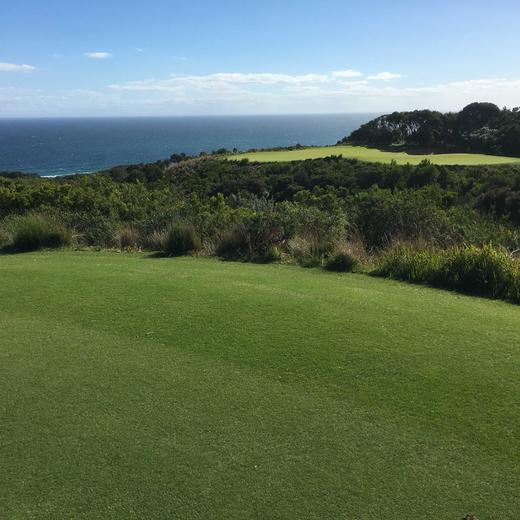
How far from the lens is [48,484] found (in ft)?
9.42

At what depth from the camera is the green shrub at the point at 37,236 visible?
959 cm

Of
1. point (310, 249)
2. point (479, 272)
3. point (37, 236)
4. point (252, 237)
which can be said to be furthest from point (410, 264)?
point (37, 236)

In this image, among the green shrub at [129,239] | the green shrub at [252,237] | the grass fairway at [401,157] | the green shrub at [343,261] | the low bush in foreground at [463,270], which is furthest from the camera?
the grass fairway at [401,157]

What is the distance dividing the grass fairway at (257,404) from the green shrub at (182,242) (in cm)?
303

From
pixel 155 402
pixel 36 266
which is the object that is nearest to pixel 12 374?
→ pixel 155 402

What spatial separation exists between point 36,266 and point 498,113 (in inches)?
2066

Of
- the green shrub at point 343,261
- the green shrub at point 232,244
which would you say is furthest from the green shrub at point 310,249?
the green shrub at point 232,244

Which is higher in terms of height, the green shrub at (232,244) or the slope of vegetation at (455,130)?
the slope of vegetation at (455,130)

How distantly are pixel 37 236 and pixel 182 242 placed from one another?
2.78 meters

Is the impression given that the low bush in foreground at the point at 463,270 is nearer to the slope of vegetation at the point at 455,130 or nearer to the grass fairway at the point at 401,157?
the grass fairway at the point at 401,157

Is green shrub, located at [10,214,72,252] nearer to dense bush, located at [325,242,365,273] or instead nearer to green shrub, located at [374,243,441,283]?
dense bush, located at [325,242,365,273]

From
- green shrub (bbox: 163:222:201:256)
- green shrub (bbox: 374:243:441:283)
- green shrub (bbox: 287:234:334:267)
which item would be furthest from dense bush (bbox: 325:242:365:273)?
green shrub (bbox: 163:222:201:256)

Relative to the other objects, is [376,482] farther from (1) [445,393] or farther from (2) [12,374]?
(2) [12,374]

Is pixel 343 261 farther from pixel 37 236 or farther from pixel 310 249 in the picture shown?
pixel 37 236
